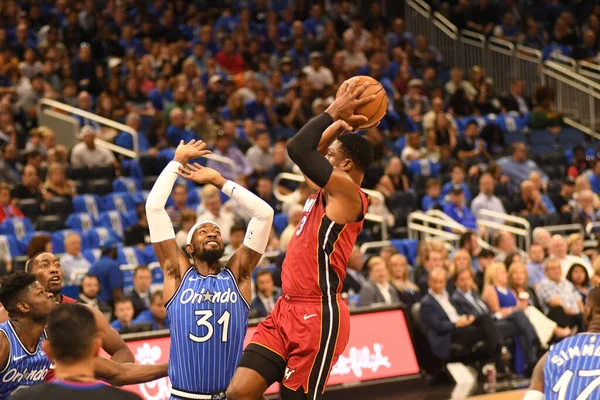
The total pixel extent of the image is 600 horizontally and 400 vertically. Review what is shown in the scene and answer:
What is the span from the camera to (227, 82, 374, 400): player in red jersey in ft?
20.6

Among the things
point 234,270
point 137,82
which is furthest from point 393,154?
point 234,270

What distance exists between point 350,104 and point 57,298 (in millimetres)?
2172

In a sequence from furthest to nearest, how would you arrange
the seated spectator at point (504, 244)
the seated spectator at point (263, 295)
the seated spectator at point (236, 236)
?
the seated spectator at point (504, 244), the seated spectator at point (236, 236), the seated spectator at point (263, 295)

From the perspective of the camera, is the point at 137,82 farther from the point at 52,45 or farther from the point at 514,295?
the point at 514,295

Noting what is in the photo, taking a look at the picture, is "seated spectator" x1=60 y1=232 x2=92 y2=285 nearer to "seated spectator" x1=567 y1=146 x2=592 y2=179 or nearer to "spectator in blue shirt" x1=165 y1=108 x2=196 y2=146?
"spectator in blue shirt" x1=165 y1=108 x2=196 y2=146

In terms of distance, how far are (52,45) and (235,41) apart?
11.3ft

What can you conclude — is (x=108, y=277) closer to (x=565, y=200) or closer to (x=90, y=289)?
(x=90, y=289)

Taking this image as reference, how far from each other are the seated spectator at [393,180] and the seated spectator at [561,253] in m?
2.65

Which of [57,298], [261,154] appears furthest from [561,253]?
[57,298]

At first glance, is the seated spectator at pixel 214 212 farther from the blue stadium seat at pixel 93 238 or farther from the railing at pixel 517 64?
the railing at pixel 517 64

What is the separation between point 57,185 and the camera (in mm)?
13797

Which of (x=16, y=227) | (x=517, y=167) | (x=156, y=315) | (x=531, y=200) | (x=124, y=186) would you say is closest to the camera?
(x=156, y=315)

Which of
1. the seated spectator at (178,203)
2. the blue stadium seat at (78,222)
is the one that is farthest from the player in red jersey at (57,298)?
the seated spectator at (178,203)

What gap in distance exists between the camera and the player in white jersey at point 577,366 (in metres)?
4.96
